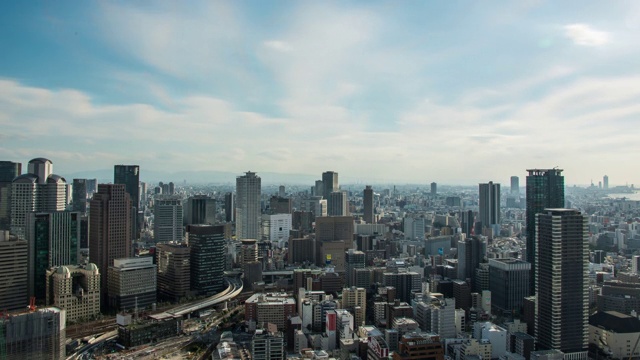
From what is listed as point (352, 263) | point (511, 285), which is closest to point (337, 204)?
point (352, 263)

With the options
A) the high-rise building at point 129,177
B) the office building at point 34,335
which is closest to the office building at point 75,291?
the office building at point 34,335

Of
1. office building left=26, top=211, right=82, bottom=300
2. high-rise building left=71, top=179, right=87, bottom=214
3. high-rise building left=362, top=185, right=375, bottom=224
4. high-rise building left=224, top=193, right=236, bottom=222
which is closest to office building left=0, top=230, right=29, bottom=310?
office building left=26, top=211, right=82, bottom=300

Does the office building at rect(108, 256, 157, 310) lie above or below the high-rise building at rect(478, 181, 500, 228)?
below

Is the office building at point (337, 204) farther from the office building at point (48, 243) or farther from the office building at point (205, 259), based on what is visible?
the office building at point (48, 243)

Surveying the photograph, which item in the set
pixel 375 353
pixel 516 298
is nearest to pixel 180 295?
pixel 375 353

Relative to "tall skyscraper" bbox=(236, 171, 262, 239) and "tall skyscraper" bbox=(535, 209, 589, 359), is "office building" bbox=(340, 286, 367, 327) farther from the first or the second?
"tall skyscraper" bbox=(236, 171, 262, 239)

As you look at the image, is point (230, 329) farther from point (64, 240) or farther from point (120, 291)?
point (64, 240)
